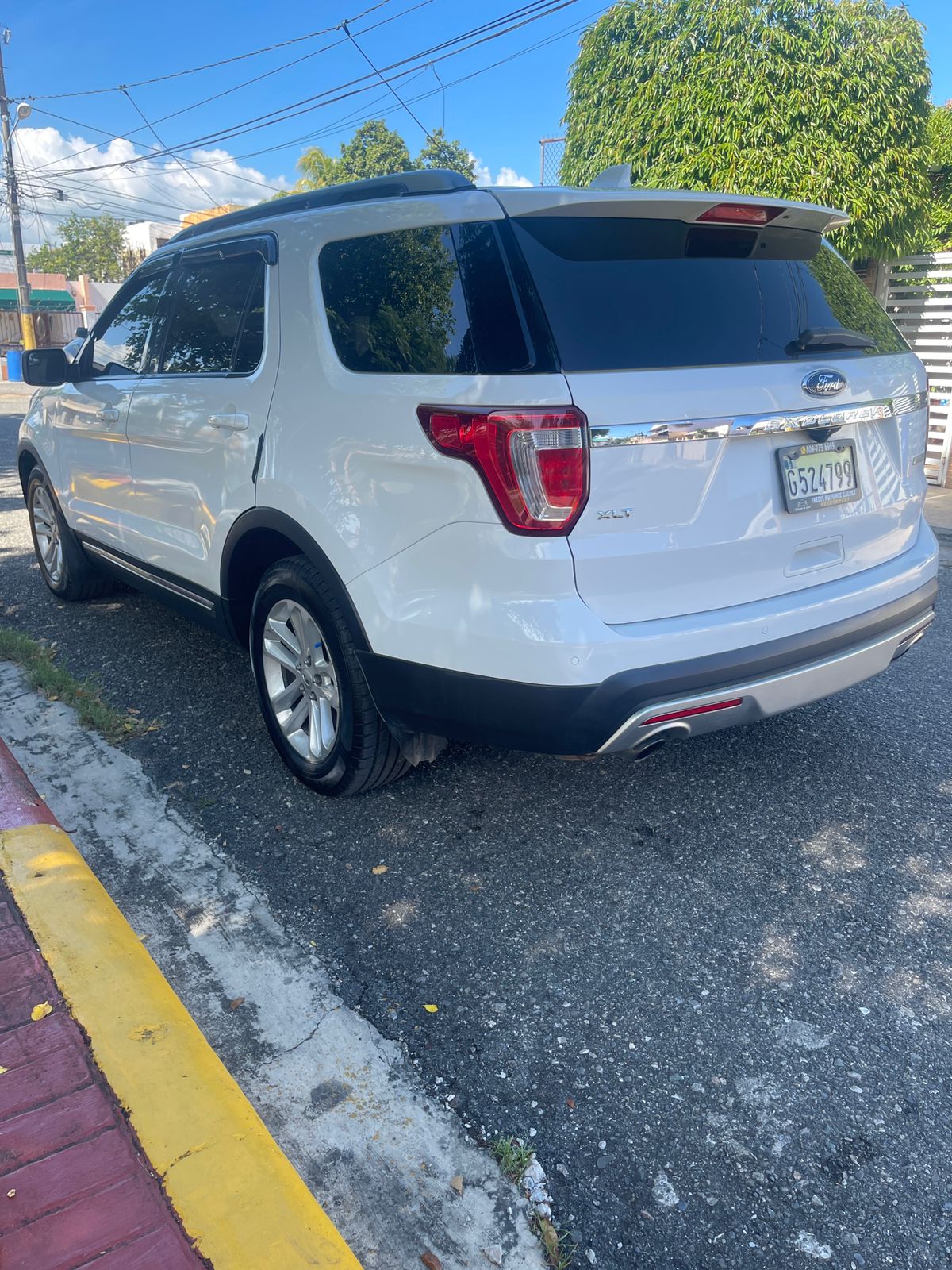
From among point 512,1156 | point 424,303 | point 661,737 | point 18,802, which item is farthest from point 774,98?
point 512,1156

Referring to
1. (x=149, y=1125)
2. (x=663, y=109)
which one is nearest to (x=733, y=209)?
(x=149, y=1125)

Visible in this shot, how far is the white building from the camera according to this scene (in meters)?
57.8

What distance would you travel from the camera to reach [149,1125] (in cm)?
203

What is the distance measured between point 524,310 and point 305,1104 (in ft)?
6.42

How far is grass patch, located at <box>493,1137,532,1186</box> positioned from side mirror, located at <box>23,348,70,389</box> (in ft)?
13.7

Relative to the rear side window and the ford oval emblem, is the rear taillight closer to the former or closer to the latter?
the rear side window

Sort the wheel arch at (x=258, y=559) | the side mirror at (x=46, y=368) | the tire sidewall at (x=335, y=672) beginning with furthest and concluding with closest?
the side mirror at (x=46, y=368) → the tire sidewall at (x=335, y=672) → the wheel arch at (x=258, y=559)

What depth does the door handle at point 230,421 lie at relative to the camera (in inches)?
130

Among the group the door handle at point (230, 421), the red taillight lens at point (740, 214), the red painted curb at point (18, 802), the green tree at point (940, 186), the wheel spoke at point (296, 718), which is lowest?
the red painted curb at point (18, 802)

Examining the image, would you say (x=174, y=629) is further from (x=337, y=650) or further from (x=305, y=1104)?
(x=305, y=1104)

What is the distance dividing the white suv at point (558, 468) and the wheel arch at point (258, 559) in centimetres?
1

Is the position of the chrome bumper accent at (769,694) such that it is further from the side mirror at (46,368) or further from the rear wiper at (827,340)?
the side mirror at (46,368)

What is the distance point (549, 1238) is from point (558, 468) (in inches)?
64.6

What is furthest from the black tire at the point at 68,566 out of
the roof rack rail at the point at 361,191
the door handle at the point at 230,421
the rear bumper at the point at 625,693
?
the rear bumper at the point at 625,693
